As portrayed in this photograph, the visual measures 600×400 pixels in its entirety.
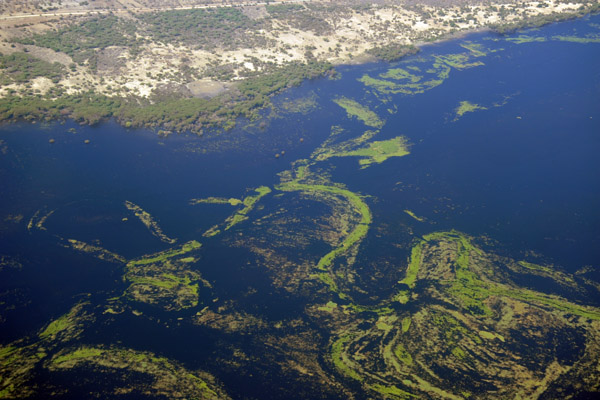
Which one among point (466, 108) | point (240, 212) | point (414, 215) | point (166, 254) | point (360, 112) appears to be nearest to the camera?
point (166, 254)

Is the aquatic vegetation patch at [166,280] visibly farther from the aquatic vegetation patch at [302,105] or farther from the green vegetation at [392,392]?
the aquatic vegetation patch at [302,105]

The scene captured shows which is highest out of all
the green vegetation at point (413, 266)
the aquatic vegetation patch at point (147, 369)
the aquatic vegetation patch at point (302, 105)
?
the aquatic vegetation patch at point (302, 105)

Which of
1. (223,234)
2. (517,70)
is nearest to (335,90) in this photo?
(517,70)

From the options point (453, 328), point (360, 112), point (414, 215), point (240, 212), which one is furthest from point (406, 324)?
point (360, 112)

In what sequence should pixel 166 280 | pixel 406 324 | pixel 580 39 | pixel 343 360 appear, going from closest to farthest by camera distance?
1. pixel 343 360
2. pixel 406 324
3. pixel 166 280
4. pixel 580 39

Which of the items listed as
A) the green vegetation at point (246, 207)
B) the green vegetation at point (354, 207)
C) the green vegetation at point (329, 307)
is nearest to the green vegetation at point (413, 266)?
the green vegetation at point (354, 207)

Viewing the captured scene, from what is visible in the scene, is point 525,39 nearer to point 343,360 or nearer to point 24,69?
point 343,360

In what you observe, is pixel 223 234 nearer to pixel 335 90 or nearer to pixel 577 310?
pixel 577 310
